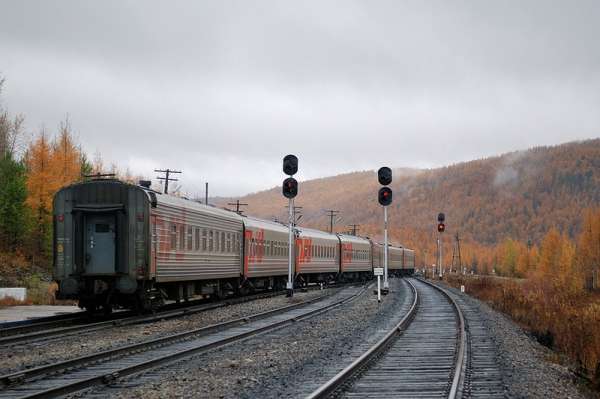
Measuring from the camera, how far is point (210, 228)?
2512 cm

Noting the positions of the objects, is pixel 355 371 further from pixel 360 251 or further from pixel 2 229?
pixel 360 251

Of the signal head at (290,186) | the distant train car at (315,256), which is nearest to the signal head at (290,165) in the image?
the signal head at (290,186)

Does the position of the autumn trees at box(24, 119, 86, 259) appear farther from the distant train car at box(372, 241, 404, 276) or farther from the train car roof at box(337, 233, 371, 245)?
the distant train car at box(372, 241, 404, 276)

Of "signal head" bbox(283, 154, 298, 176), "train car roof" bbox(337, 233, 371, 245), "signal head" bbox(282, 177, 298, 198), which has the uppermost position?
"signal head" bbox(283, 154, 298, 176)

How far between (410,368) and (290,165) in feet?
66.4

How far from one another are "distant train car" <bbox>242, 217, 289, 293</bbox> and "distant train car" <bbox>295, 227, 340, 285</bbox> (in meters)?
1.44

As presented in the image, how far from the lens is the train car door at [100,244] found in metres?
19.1

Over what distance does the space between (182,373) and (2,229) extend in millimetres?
43352

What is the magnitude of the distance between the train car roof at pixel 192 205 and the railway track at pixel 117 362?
423 cm

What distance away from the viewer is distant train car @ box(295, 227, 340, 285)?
41.5 m

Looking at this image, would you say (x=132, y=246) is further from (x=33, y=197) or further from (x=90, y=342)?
(x=33, y=197)

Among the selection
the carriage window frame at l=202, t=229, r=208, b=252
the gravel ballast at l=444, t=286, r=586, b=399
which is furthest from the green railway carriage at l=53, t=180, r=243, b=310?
the gravel ballast at l=444, t=286, r=586, b=399

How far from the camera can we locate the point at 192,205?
23.6 meters

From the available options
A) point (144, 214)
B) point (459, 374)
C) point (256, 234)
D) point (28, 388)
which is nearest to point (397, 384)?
point (459, 374)
